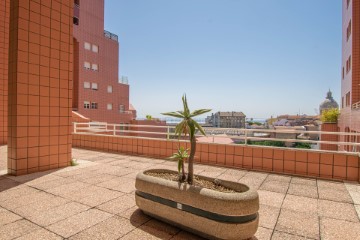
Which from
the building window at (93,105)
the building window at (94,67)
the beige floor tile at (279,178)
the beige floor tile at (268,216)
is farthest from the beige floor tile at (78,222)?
the building window at (94,67)

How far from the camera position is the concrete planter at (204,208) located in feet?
8.18

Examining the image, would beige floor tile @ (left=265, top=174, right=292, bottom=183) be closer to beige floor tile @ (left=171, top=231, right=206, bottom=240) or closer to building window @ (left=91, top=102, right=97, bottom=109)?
beige floor tile @ (left=171, top=231, right=206, bottom=240)

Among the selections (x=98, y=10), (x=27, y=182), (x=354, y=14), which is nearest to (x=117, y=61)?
(x=98, y=10)

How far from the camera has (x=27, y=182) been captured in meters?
4.89

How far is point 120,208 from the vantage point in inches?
141

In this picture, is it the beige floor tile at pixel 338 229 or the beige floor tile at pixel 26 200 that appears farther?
the beige floor tile at pixel 26 200

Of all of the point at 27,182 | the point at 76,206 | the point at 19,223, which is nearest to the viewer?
the point at 19,223

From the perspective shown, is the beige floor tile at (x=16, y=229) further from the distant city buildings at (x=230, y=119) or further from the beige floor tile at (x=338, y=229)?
the distant city buildings at (x=230, y=119)

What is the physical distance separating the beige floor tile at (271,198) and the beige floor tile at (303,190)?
0.37m

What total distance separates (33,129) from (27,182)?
1471 millimetres

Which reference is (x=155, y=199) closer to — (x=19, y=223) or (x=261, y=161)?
(x=19, y=223)

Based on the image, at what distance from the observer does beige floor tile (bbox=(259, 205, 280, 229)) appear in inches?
123

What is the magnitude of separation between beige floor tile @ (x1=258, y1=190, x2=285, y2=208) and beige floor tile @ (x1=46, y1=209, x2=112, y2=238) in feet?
8.83

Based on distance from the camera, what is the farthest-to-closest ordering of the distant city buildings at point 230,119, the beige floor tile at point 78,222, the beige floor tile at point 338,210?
the distant city buildings at point 230,119 < the beige floor tile at point 338,210 < the beige floor tile at point 78,222
